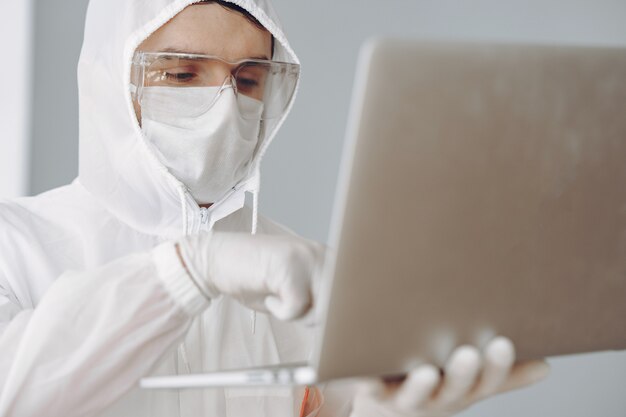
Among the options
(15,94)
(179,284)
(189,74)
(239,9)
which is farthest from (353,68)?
(179,284)

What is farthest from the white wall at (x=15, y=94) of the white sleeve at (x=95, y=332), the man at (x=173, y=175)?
the white sleeve at (x=95, y=332)

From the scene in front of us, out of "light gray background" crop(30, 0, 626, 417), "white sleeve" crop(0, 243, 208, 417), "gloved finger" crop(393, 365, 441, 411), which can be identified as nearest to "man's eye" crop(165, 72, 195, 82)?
"white sleeve" crop(0, 243, 208, 417)

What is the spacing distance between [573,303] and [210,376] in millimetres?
397

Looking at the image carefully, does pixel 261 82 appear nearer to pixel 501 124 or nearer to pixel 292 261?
pixel 292 261

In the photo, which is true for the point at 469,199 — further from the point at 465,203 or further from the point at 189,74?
the point at 189,74

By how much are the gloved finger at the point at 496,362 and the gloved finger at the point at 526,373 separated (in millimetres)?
38

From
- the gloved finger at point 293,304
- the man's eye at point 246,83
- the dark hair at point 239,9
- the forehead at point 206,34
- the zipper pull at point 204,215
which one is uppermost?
the dark hair at point 239,9

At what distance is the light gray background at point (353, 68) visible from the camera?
9.43 feet

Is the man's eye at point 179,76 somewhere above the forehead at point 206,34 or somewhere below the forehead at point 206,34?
below

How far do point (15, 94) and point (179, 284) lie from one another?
1.60m

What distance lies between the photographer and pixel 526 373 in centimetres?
101

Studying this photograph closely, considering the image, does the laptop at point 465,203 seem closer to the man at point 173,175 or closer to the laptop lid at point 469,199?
the laptop lid at point 469,199

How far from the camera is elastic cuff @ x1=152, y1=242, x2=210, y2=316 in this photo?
107cm

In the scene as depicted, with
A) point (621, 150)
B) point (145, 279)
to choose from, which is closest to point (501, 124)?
point (621, 150)
